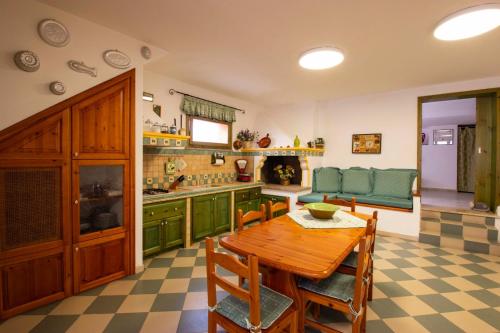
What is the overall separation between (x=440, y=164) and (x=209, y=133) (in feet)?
23.2

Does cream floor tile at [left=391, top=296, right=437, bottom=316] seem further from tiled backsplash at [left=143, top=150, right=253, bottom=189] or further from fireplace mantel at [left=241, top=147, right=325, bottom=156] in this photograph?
tiled backsplash at [left=143, top=150, right=253, bottom=189]

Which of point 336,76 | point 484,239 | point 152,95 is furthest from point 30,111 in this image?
A: point 484,239

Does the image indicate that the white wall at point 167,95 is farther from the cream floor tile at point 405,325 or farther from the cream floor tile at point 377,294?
the cream floor tile at point 405,325

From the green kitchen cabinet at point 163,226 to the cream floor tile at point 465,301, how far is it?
118 inches

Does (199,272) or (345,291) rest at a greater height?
(345,291)

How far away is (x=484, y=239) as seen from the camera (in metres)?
3.37

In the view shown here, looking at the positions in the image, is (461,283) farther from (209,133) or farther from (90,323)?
(209,133)

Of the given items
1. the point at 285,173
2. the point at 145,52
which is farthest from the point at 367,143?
the point at 145,52

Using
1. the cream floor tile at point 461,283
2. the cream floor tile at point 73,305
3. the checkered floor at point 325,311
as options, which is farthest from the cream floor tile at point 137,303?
the cream floor tile at point 461,283

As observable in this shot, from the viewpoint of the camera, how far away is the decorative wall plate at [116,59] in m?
2.25

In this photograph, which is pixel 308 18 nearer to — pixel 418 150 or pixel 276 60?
pixel 276 60

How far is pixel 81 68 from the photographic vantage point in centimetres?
210

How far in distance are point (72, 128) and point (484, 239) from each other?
525 centimetres

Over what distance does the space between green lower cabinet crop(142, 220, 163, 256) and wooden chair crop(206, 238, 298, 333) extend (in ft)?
5.96
